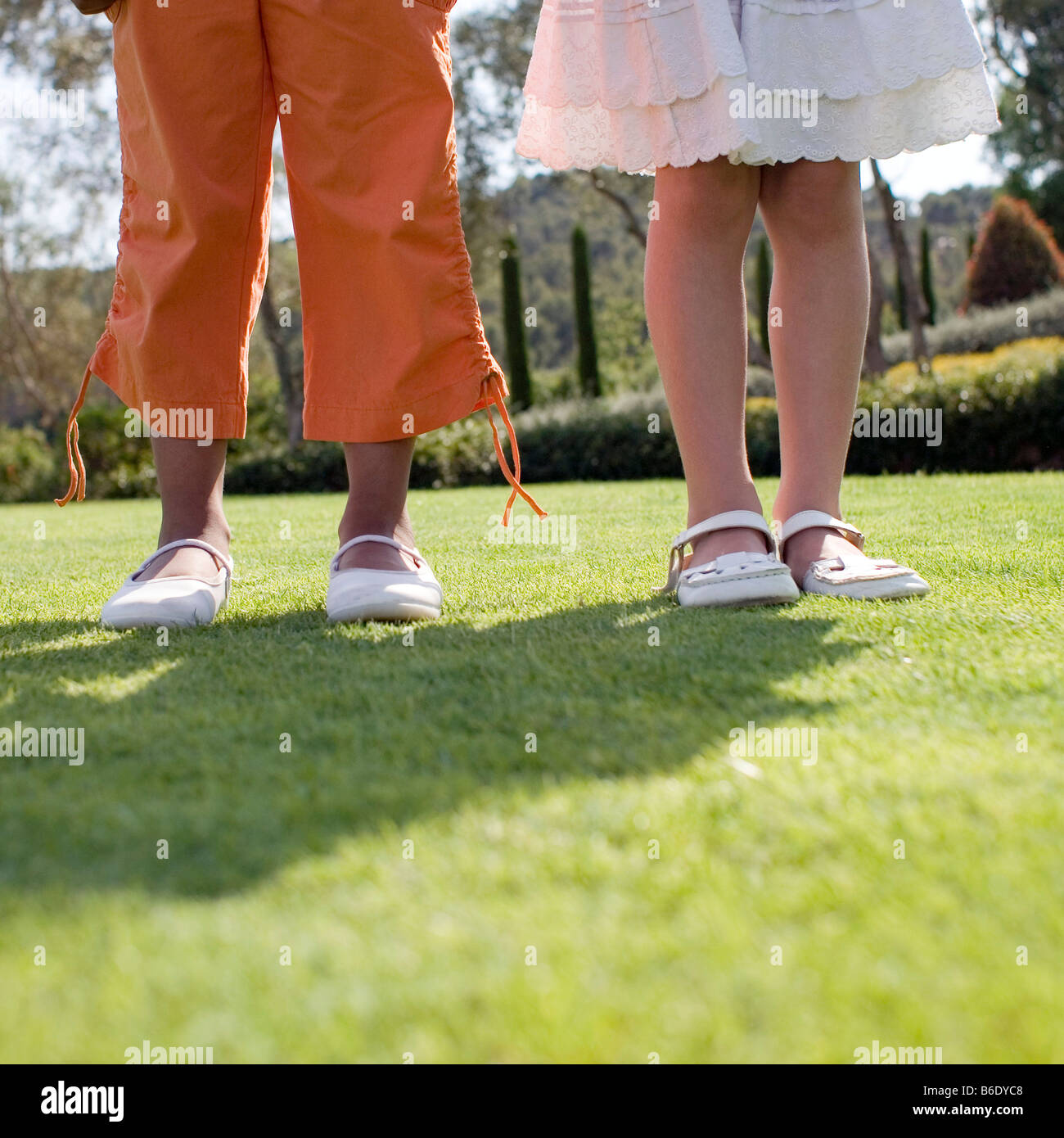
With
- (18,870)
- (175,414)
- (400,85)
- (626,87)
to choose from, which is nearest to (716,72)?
(626,87)

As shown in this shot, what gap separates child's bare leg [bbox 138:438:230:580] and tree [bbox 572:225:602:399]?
61.3 ft

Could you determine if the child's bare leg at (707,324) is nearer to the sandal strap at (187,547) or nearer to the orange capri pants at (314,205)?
the orange capri pants at (314,205)

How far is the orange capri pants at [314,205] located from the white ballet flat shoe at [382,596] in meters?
0.25

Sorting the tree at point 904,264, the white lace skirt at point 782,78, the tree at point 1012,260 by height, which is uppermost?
the tree at point 1012,260

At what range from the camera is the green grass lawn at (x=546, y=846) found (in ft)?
Answer: 2.00

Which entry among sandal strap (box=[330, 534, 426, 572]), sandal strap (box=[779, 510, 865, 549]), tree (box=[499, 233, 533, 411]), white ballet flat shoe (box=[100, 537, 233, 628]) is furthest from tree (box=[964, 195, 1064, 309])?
white ballet flat shoe (box=[100, 537, 233, 628])

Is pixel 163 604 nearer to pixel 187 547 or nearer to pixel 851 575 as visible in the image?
pixel 187 547

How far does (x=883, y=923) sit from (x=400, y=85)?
1630mm

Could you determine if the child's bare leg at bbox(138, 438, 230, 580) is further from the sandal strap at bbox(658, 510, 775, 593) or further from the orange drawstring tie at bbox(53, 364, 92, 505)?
the sandal strap at bbox(658, 510, 775, 593)

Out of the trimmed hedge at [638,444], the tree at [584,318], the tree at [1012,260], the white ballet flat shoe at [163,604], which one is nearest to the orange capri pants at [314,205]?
the white ballet flat shoe at [163,604]

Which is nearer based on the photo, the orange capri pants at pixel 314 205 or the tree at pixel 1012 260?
the orange capri pants at pixel 314 205

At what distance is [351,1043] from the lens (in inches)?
23.4

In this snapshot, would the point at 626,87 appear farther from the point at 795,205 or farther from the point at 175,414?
the point at 175,414

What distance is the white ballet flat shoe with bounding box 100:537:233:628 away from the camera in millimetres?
1751
